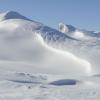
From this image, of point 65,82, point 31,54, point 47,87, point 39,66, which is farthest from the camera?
point 31,54

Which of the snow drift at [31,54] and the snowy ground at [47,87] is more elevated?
the snow drift at [31,54]

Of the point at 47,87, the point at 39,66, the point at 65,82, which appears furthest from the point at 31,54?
the point at 47,87

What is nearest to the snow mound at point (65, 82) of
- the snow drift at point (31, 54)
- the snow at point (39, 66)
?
the snow at point (39, 66)

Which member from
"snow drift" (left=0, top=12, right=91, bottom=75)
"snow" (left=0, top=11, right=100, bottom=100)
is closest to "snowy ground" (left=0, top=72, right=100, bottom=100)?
"snow" (left=0, top=11, right=100, bottom=100)

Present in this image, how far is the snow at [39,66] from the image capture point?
4297cm

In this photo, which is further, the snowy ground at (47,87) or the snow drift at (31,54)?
the snow drift at (31,54)

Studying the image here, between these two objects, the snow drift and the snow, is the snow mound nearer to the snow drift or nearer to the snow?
the snow

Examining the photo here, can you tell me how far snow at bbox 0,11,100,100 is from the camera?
141ft

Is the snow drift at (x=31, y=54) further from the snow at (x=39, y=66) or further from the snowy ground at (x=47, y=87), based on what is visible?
the snowy ground at (x=47, y=87)

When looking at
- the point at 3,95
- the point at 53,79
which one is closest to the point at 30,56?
the point at 53,79

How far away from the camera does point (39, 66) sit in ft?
243

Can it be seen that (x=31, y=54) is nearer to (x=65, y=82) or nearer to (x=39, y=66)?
(x=39, y=66)

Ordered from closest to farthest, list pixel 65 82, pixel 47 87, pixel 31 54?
pixel 47 87 < pixel 65 82 < pixel 31 54

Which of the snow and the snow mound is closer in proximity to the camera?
the snow
